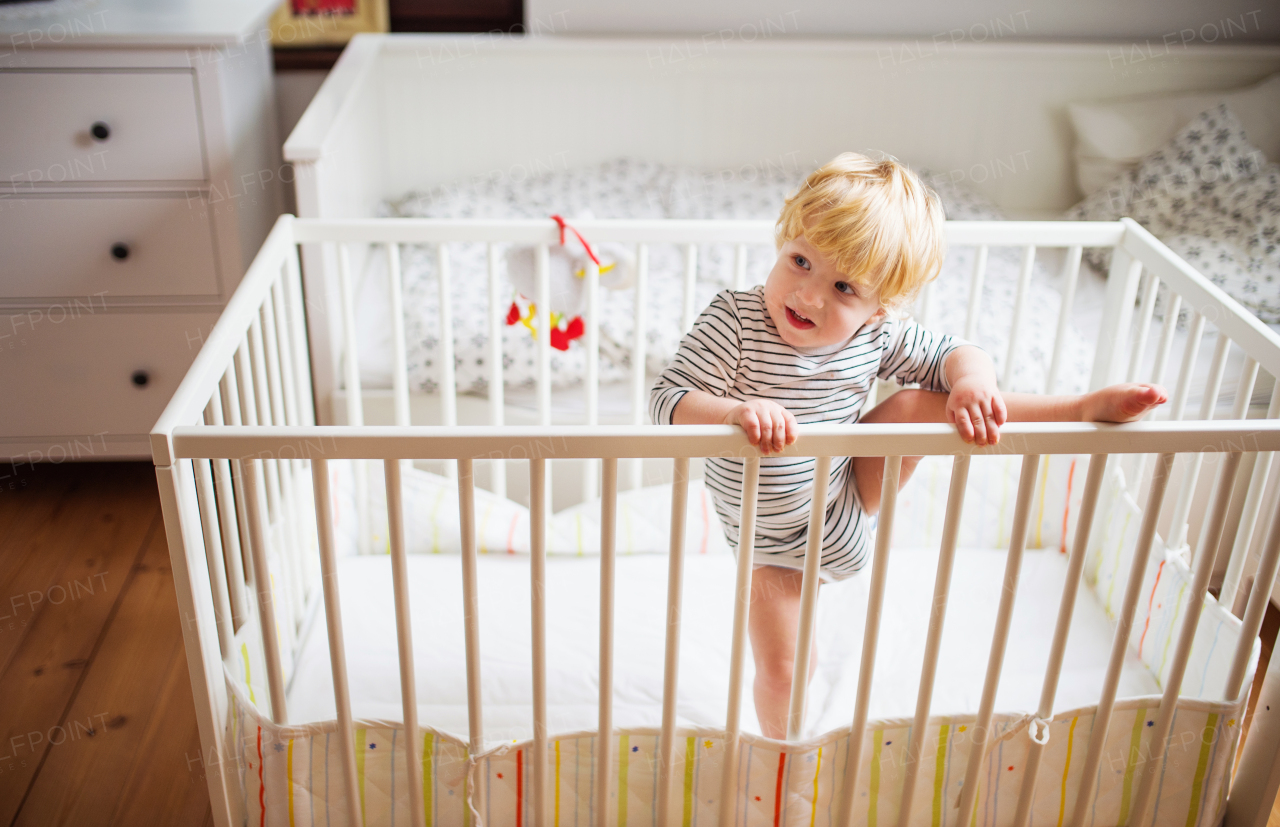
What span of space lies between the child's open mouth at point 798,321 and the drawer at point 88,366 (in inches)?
49.5

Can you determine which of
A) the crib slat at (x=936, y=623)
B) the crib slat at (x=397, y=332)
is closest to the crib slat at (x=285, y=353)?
the crib slat at (x=397, y=332)

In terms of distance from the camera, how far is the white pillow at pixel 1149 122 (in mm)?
2221

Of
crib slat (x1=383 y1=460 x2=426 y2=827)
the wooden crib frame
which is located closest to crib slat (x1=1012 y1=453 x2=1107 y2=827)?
the wooden crib frame

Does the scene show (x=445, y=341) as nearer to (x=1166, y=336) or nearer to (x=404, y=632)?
(x=404, y=632)

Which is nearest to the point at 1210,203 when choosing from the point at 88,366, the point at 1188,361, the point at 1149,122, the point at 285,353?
the point at 1149,122

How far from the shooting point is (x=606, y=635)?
39.8 inches

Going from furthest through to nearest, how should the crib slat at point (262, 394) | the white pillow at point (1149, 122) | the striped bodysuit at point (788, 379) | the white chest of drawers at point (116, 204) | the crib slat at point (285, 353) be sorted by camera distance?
the white pillow at point (1149, 122) < the white chest of drawers at point (116, 204) < the crib slat at point (285, 353) < the crib slat at point (262, 394) < the striped bodysuit at point (788, 379)

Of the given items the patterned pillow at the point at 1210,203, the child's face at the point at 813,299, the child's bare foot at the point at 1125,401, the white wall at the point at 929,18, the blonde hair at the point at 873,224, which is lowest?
the patterned pillow at the point at 1210,203

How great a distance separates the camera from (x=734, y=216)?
2.19 meters

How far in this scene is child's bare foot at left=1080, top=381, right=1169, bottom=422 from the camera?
36.8 inches

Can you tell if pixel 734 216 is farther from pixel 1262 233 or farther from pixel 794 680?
pixel 794 680

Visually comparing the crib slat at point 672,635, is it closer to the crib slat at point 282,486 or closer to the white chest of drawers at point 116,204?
the crib slat at point 282,486

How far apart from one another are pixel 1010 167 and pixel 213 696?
82.3 inches

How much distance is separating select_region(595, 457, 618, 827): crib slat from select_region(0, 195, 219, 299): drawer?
118 cm
